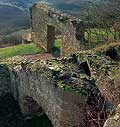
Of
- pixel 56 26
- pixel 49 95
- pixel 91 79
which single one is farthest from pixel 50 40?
pixel 91 79

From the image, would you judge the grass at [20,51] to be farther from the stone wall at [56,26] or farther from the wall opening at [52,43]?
the wall opening at [52,43]

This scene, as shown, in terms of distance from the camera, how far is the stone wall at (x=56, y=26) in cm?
1961

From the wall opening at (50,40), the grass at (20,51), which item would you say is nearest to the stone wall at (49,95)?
the wall opening at (50,40)

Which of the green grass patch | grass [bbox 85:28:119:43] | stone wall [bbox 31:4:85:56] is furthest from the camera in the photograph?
grass [bbox 85:28:119:43]

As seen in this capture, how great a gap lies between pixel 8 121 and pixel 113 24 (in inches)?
386

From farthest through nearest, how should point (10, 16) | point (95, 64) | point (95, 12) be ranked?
point (10, 16)
point (95, 12)
point (95, 64)

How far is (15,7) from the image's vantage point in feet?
182

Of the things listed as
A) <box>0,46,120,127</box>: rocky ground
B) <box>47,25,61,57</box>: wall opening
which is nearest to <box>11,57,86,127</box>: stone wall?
<box>0,46,120,127</box>: rocky ground

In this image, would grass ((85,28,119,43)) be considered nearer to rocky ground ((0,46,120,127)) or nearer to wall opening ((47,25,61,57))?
wall opening ((47,25,61,57))

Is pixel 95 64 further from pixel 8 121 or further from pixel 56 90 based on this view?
pixel 8 121

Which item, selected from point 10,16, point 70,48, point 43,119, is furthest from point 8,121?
point 10,16

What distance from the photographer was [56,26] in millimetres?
21734

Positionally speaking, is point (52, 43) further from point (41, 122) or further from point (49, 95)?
point (49, 95)

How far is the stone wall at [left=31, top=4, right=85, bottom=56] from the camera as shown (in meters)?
19.6
